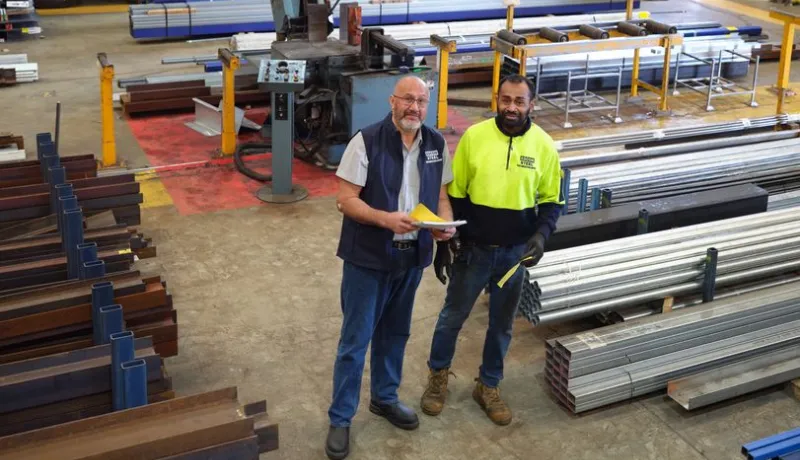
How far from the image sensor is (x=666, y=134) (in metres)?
9.08

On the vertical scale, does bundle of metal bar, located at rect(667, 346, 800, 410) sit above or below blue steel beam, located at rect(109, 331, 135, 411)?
below

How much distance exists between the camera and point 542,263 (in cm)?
576

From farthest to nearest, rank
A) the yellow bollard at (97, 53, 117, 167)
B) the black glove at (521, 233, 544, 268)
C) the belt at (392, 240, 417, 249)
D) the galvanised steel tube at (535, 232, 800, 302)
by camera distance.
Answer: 1. the yellow bollard at (97, 53, 117, 167)
2. the galvanised steel tube at (535, 232, 800, 302)
3. the black glove at (521, 233, 544, 268)
4. the belt at (392, 240, 417, 249)

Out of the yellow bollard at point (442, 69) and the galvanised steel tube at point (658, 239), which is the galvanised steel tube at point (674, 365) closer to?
the galvanised steel tube at point (658, 239)

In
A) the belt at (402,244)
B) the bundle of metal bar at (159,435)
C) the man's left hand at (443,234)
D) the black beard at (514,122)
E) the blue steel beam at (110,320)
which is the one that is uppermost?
the black beard at (514,122)

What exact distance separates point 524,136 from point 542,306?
1323 millimetres

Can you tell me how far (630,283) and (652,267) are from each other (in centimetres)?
20

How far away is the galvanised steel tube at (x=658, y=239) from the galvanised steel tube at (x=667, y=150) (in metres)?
1.44

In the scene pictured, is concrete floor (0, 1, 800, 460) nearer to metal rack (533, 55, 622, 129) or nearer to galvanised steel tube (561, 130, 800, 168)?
galvanised steel tube (561, 130, 800, 168)

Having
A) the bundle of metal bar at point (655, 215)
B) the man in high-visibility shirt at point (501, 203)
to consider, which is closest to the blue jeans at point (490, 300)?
the man in high-visibility shirt at point (501, 203)

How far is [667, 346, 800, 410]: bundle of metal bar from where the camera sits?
527 centimetres

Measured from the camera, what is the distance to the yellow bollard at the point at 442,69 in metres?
9.91

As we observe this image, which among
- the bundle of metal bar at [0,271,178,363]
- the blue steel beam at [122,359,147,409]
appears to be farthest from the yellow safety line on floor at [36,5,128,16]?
the blue steel beam at [122,359,147,409]

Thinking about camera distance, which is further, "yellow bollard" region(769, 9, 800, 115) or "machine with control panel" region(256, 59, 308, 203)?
"yellow bollard" region(769, 9, 800, 115)
